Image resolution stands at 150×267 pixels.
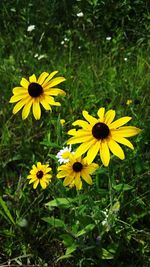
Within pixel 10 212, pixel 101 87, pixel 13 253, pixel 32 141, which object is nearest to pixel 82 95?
pixel 101 87

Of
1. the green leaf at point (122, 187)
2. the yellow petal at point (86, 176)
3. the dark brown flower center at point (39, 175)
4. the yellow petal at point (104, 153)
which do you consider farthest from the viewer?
the dark brown flower center at point (39, 175)

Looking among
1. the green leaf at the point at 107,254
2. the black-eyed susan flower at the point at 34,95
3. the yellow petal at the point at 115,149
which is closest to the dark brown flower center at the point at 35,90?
the black-eyed susan flower at the point at 34,95

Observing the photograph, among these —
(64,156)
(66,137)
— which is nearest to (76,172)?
(64,156)

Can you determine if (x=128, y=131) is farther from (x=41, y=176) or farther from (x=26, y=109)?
(x=41, y=176)

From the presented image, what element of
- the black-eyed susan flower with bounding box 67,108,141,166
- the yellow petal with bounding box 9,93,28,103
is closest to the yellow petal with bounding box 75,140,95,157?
the black-eyed susan flower with bounding box 67,108,141,166

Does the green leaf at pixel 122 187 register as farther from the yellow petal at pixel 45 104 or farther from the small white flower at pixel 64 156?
the yellow petal at pixel 45 104

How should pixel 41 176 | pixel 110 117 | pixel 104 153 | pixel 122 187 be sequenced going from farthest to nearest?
pixel 41 176 < pixel 122 187 < pixel 110 117 < pixel 104 153
